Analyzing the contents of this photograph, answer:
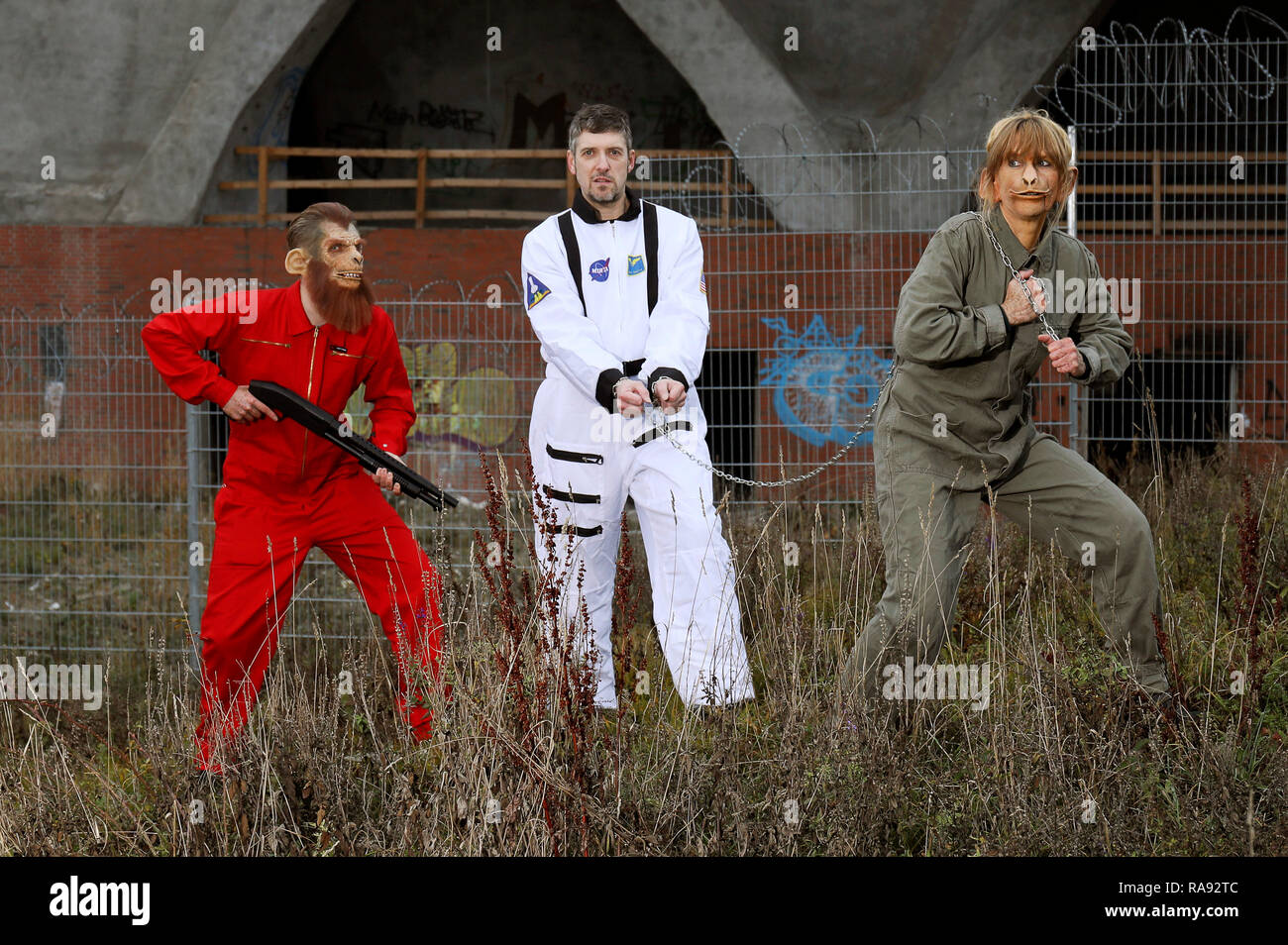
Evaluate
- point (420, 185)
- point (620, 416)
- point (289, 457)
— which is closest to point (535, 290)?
point (620, 416)

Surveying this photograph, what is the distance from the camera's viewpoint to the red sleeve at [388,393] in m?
5.29

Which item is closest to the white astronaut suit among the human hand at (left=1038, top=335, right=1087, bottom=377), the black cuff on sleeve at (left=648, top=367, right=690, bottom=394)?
the black cuff on sleeve at (left=648, top=367, right=690, bottom=394)

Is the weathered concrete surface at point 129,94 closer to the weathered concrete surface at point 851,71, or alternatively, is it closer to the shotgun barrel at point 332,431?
the weathered concrete surface at point 851,71

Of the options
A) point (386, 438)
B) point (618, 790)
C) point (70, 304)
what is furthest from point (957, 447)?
point (70, 304)

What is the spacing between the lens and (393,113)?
716 inches

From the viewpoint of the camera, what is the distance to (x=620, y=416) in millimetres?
4941

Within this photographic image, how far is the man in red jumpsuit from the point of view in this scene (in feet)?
16.3

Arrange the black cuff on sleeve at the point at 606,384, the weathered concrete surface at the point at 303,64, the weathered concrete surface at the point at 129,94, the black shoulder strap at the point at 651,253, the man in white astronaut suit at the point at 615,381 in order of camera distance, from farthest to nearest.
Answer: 1. the weathered concrete surface at the point at 129,94
2. the weathered concrete surface at the point at 303,64
3. the black shoulder strap at the point at 651,253
4. the man in white astronaut suit at the point at 615,381
5. the black cuff on sleeve at the point at 606,384

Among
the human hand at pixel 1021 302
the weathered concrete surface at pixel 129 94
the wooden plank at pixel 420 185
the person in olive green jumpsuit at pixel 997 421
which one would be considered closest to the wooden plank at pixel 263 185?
the weathered concrete surface at pixel 129 94

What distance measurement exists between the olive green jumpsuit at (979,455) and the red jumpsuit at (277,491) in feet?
5.54

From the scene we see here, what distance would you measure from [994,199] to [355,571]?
2.61m

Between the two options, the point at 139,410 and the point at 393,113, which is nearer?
the point at 139,410

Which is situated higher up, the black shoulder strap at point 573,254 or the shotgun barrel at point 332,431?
the black shoulder strap at point 573,254
